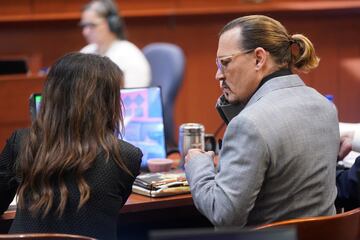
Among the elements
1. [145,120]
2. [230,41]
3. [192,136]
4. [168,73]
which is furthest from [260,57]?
[168,73]

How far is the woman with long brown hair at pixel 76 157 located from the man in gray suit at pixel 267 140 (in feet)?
0.79

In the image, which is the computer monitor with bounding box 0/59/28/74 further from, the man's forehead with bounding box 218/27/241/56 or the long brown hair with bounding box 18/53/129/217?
the man's forehead with bounding box 218/27/241/56

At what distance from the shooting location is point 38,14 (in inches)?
213

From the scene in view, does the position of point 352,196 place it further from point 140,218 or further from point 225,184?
point 140,218

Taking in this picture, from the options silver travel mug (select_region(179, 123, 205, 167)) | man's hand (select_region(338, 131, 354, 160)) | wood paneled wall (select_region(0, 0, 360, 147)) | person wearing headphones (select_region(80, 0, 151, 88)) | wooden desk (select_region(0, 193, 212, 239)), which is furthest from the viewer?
wood paneled wall (select_region(0, 0, 360, 147))

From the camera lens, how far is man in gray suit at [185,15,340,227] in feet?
6.08

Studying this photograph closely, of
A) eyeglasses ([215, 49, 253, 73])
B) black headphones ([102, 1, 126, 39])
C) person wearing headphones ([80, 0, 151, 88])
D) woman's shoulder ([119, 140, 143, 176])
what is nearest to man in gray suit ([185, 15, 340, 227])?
eyeglasses ([215, 49, 253, 73])

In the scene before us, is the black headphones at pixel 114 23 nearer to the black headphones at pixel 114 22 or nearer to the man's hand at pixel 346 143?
the black headphones at pixel 114 22

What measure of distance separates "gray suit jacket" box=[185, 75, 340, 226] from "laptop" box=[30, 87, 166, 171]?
69 centimetres

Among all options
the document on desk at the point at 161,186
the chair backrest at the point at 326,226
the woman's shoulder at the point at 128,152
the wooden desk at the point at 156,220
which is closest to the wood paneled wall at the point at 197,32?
the wooden desk at the point at 156,220

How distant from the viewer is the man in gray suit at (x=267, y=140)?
1.85 metres

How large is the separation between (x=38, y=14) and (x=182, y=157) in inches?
120

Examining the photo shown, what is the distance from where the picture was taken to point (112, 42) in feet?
14.9

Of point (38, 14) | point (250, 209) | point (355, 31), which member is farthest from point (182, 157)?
point (355, 31)
